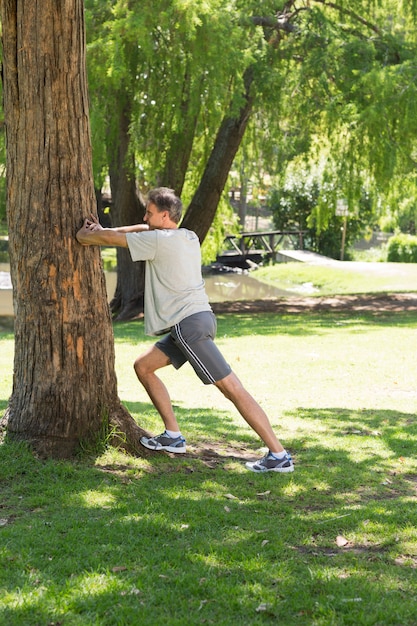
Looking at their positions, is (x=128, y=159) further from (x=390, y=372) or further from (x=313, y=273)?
(x=313, y=273)

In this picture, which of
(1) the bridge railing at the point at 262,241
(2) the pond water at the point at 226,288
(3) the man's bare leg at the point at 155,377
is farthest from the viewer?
(1) the bridge railing at the point at 262,241

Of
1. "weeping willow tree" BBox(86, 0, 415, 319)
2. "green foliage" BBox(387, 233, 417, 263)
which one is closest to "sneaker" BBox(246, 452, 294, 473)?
"weeping willow tree" BBox(86, 0, 415, 319)

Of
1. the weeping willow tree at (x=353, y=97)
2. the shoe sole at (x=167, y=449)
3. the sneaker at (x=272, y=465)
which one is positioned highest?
the weeping willow tree at (x=353, y=97)

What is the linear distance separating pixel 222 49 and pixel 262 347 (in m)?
5.53

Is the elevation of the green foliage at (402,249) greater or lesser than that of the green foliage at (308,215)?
lesser

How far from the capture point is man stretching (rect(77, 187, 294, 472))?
18.2 feet

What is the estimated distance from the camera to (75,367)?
571cm

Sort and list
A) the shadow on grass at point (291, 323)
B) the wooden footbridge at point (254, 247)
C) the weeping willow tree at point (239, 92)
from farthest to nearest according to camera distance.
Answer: the wooden footbridge at point (254, 247), the shadow on grass at point (291, 323), the weeping willow tree at point (239, 92)

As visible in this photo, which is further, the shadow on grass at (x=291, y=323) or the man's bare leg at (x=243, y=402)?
the shadow on grass at (x=291, y=323)

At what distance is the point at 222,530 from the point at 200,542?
253 mm

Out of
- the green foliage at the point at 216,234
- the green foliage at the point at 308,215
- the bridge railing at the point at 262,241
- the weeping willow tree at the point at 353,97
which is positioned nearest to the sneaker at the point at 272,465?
the weeping willow tree at the point at 353,97

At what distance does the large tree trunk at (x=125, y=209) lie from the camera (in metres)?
18.4

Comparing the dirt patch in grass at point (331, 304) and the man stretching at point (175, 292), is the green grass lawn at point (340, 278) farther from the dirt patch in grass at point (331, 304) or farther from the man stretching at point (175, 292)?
the man stretching at point (175, 292)

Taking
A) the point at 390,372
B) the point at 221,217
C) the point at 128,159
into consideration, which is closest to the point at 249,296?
the point at 221,217
